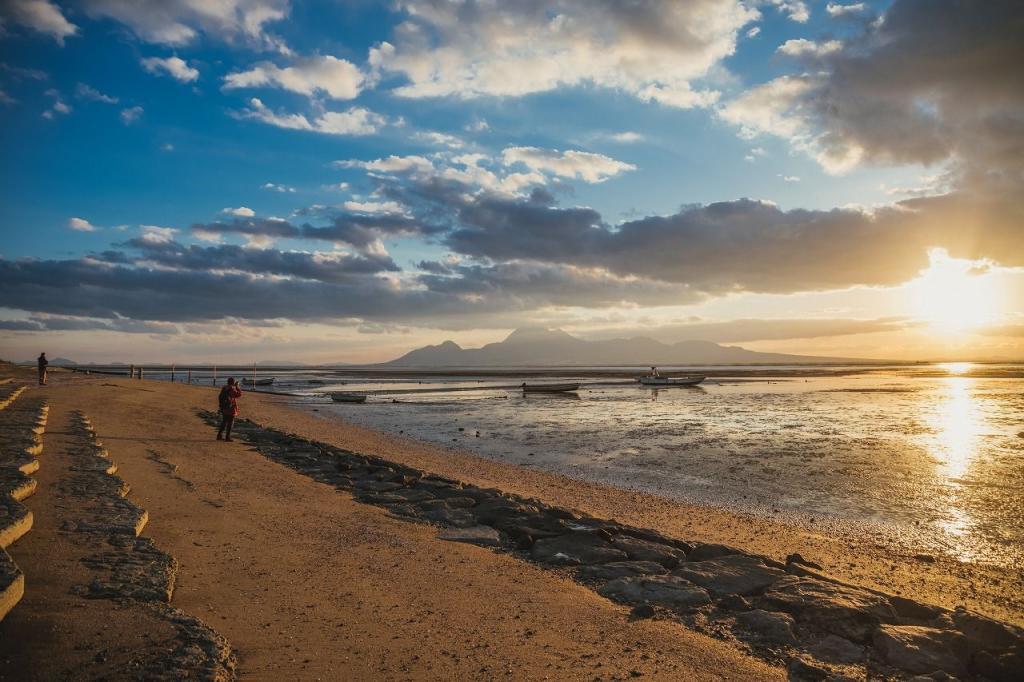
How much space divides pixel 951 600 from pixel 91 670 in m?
10.3

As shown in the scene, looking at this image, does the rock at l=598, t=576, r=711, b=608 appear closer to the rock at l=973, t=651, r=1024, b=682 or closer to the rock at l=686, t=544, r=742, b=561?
the rock at l=686, t=544, r=742, b=561

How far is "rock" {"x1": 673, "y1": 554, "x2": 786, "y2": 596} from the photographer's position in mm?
7348

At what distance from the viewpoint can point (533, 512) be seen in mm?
11055

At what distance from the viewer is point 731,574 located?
771cm

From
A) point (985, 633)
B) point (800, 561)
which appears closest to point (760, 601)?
point (800, 561)

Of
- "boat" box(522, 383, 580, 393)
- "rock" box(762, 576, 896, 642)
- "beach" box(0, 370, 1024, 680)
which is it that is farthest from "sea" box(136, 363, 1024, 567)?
"boat" box(522, 383, 580, 393)

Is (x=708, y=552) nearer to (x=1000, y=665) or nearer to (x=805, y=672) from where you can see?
(x=805, y=672)

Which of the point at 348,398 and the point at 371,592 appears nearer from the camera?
the point at 371,592

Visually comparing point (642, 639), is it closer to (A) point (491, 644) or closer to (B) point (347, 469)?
(A) point (491, 644)

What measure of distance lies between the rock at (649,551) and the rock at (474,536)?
2010 millimetres

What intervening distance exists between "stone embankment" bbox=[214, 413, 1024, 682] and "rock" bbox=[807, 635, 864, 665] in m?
0.01

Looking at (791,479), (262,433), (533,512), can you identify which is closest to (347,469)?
(533,512)

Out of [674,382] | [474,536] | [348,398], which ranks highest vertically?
[474,536]

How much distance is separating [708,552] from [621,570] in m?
1.61
